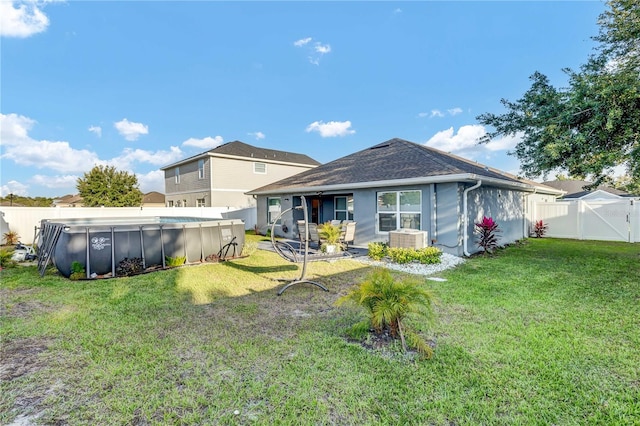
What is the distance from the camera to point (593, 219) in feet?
44.4

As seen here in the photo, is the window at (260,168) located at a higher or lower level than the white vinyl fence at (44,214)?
higher

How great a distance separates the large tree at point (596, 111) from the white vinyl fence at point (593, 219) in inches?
247

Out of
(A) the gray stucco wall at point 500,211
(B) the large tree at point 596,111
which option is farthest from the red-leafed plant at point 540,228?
(B) the large tree at point 596,111

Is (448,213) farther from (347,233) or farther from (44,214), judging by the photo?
(44,214)

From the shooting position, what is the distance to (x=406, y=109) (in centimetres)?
1803

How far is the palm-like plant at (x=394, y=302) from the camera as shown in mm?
3322

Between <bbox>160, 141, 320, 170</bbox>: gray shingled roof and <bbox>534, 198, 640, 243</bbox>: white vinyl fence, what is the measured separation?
58.7ft

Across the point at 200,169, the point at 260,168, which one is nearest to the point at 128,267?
the point at 200,169

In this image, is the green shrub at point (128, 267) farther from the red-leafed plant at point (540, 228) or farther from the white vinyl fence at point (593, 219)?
the white vinyl fence at point (593, 219)

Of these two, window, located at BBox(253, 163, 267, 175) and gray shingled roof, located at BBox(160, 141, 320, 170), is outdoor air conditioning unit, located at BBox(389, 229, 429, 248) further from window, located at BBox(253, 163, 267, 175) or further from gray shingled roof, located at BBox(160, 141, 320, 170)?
window, located at BBox(253, 163, 267, 175)

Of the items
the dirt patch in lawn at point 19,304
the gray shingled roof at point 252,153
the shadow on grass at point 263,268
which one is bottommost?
the shadow on grass at point 263,268

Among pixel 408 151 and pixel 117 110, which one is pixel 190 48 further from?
pixel 408 151

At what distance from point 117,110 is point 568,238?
85.7 feet

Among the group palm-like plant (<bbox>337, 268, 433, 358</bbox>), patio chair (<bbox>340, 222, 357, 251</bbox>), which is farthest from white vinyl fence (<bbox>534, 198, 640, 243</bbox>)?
palm-like plant (<bbox>337, 268, 433, 358</bbox>)
